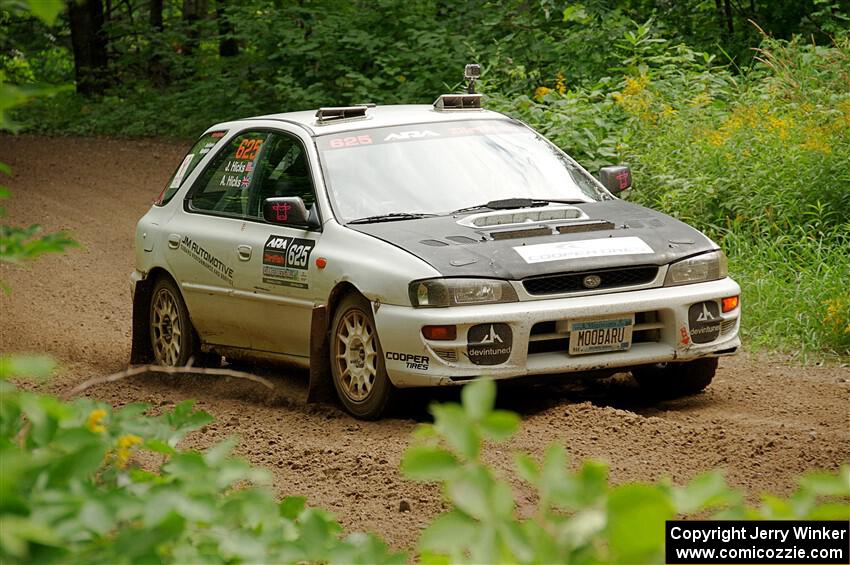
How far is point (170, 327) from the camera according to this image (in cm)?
895

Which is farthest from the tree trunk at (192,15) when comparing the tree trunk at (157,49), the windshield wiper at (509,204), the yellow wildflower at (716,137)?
the windshield wiper at (509,204)

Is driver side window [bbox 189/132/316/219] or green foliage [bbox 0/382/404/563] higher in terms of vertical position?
green foliage [bbox 0/382/404/563]

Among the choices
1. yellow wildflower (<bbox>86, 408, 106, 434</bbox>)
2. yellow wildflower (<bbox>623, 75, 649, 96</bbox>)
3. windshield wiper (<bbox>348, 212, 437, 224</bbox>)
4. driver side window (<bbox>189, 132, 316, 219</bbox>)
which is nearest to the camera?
yellow wildflower (<bbox>86, 408, 106, 434</bbox>)

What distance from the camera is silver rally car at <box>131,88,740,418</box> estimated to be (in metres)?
6.70

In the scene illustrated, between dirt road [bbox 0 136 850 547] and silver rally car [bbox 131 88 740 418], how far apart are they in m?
0.26

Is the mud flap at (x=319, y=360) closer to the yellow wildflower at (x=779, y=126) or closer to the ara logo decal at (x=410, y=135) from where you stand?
the ara logo decal at (x=410, y=135)

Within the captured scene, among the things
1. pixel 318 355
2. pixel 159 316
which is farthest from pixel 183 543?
pixel 159 316

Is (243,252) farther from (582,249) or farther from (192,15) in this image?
(192,15)

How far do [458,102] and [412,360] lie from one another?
263 cm

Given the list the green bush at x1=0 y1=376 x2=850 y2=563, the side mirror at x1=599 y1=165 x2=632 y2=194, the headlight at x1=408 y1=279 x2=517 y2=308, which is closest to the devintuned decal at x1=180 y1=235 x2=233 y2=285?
the headlight at x1=408 y1=279 x2=517 y2=308

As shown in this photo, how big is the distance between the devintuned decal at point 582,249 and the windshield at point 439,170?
34.8 inches

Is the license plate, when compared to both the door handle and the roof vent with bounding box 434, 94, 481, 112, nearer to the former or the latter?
the door handle

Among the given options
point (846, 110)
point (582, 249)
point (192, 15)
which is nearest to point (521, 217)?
point (582, 249)

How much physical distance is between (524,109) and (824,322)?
18.9ft
